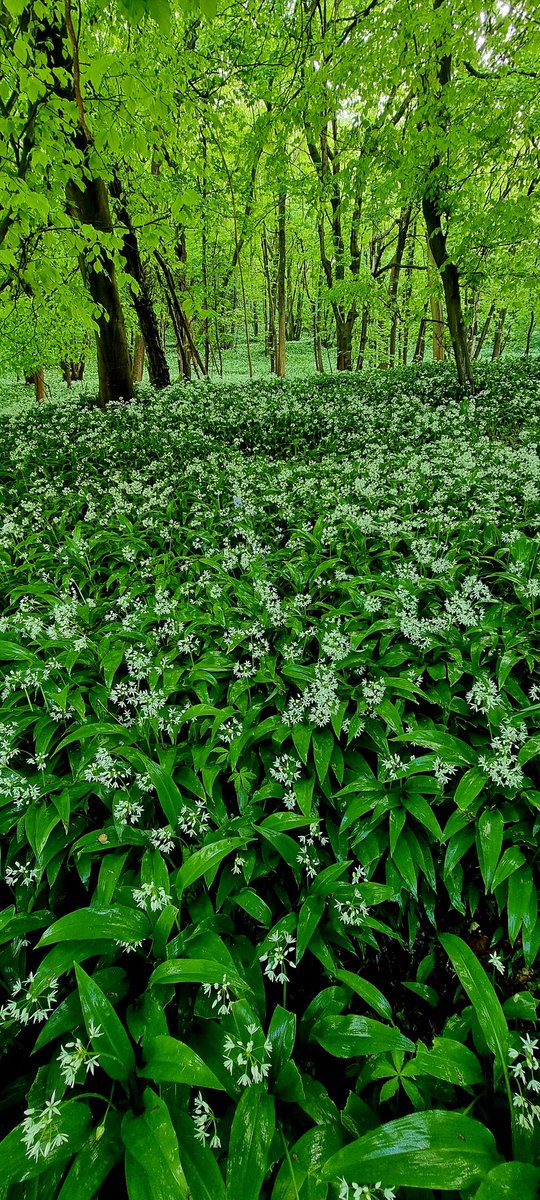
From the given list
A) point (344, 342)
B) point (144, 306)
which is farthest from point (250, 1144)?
point (344, 342)

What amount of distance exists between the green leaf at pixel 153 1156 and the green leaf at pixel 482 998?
88 centimetres

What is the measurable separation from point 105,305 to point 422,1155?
477 inches

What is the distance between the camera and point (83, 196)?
938 cm

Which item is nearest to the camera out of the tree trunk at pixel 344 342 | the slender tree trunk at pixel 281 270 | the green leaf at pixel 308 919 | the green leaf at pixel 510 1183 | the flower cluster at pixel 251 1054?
the green leaf at pixel 510 1183

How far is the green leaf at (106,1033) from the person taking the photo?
141 cm

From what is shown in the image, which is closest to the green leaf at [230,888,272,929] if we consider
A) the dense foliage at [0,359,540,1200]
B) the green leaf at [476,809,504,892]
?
the dense foliage at [0,359,540,1200]

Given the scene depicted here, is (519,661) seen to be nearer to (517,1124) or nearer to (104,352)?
(517,1124)

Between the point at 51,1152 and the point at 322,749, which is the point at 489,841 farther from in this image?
the point at 51,1152

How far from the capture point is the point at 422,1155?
1236 millimetres

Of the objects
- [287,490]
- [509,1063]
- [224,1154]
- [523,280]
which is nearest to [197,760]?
[224,1154]

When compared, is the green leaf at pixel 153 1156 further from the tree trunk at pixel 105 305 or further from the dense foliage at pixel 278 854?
the tree trunk at pixel 105 305

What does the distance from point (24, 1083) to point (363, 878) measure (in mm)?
1381

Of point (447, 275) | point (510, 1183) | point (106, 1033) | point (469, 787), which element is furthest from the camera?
point (447, 275)

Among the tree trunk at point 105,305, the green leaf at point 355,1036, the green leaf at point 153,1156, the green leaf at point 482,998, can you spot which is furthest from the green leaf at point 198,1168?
the tree trunk at point 105,305
